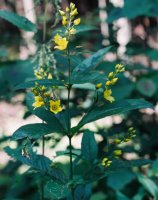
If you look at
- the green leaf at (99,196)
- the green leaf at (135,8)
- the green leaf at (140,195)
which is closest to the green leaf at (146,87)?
the green leaf at (135,8)

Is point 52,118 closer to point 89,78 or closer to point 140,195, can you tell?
point 89,78

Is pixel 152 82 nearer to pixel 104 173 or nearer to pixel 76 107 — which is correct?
pixel 76 107

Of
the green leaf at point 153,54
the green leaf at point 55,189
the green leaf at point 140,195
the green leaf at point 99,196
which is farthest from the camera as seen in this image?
the green leaf at point 99,196

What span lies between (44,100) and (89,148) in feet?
0.83

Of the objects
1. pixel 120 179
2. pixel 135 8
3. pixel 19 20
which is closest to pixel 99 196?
pixel 120 179

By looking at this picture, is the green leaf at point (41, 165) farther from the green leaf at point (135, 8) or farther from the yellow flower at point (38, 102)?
the green leaf at point (135, 8)

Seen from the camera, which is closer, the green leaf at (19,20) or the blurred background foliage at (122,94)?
the green leaf at (19,20)

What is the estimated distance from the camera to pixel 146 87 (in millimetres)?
1980

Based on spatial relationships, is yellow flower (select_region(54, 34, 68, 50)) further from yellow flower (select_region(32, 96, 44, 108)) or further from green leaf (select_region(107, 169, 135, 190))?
green leaf (select_region(107, 169, 135, 190))

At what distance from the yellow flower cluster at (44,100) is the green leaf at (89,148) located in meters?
0.21

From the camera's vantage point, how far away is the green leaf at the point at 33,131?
42.2 inches

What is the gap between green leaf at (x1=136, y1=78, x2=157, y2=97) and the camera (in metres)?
1.95

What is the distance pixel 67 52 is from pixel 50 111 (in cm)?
18

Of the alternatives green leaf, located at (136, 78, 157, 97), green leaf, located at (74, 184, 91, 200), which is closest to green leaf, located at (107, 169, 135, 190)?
green leaf, located at (136, 78, 157, 97)
